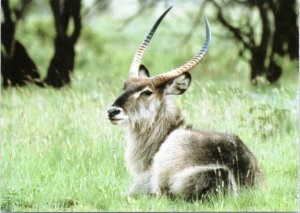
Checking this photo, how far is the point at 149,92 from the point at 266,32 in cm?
441

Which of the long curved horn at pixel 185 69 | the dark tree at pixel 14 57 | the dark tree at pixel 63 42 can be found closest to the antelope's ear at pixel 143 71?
the long curved horn at pixel 185 69

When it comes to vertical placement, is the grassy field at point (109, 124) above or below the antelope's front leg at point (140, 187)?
above

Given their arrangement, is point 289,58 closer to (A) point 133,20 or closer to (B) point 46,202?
(A) point 133,20

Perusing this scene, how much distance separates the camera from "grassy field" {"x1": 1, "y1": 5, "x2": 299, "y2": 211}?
618 cm

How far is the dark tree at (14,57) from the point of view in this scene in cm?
1012

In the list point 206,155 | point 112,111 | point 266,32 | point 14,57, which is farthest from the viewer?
point 266,32

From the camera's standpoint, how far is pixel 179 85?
249 inches

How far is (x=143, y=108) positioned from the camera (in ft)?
20.8

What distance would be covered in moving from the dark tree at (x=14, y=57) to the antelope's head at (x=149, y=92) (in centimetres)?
386

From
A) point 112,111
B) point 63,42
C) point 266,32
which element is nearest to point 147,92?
point 112,111

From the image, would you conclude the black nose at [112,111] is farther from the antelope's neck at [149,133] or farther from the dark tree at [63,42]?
the dark tree at [63,42]

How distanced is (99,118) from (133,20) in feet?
7.07

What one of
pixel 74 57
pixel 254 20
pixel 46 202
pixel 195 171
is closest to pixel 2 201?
pixel 46 202

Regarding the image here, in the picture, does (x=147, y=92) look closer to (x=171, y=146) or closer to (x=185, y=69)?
(x=185, y=69)
